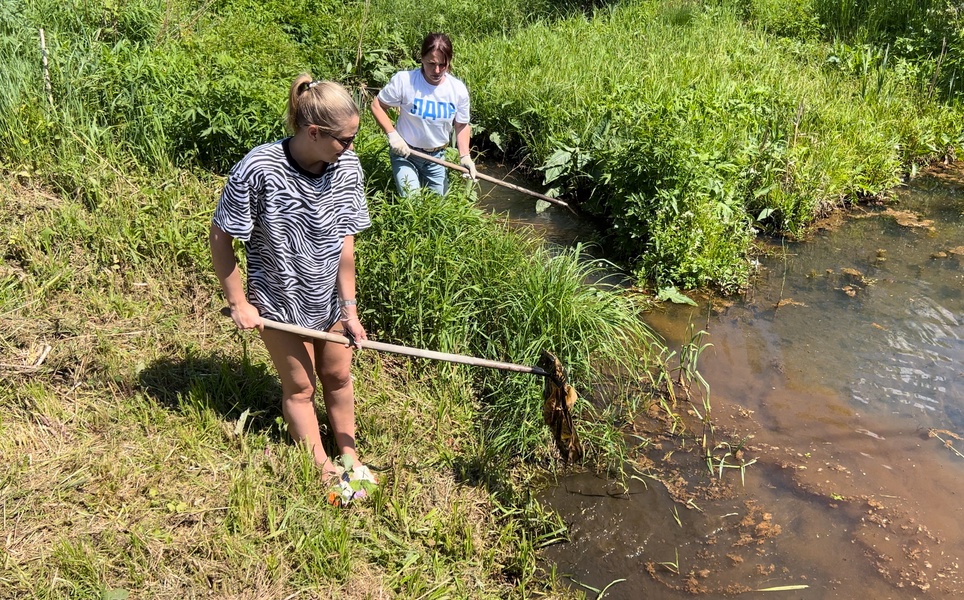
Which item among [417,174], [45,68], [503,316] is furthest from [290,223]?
[45,68]

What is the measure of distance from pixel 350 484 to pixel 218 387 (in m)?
0.97

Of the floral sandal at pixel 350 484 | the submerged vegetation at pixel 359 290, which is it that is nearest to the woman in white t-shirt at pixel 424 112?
the submerged vegetation at pixel 359 290

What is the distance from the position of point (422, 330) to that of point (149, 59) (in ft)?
11.6

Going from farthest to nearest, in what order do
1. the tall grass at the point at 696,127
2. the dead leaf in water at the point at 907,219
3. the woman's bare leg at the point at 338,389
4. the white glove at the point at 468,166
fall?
the dead leaf in water at the point at 907,219 → the tall grass at the point at 696,127 → the white glove at the point at 468,166 → the woman's bare leg at the point at 338,389

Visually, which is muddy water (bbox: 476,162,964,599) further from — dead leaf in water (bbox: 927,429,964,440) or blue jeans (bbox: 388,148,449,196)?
blue jeans (bbox: 388,148,449,196)

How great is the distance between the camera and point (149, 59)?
20.1 ft

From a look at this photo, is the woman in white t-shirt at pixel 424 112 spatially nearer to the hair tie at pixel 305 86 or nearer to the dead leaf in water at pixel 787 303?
the hair tie at pixel 305 86

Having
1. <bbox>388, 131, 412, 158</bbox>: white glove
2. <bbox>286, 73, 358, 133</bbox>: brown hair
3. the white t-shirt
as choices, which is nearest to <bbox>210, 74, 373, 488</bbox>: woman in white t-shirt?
<bbox>286, 73, 358, 133</bbox>: brown hair

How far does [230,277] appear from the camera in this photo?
113 inches

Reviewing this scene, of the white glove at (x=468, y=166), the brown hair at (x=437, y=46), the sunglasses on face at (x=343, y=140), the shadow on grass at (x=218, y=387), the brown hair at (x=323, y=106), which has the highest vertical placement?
the brown hair at (x=323, y=106)

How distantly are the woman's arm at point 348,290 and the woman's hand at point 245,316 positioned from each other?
1.23 ft

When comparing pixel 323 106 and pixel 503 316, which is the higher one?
pixel 323 106

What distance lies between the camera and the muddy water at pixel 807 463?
3635 mm

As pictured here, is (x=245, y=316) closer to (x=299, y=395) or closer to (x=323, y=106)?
(x=299, y=395)
